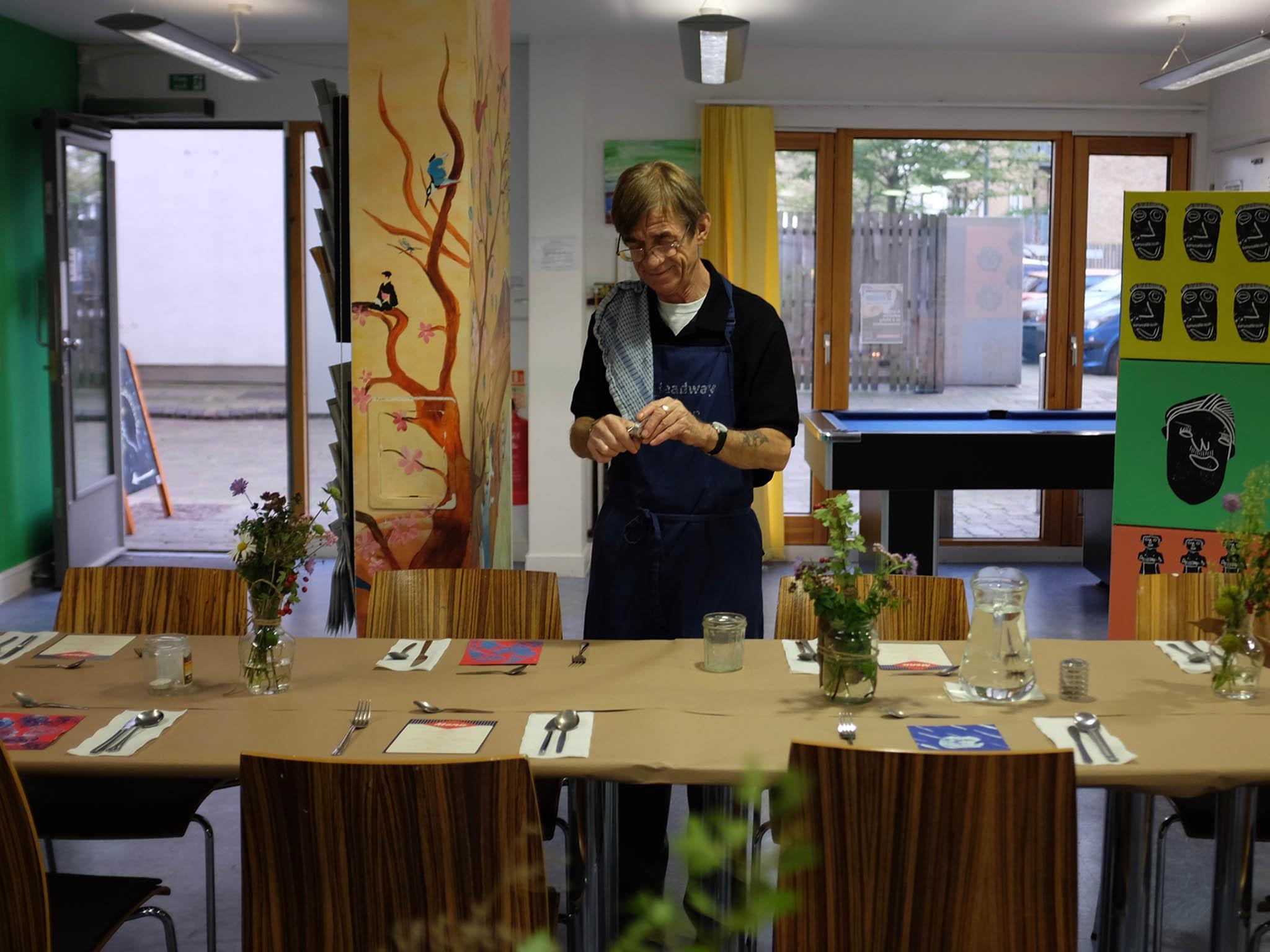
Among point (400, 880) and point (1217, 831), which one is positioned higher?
point (400, 880)

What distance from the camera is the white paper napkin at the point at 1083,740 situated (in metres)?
1.98

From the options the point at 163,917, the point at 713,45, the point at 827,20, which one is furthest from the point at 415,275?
the point at 827,20

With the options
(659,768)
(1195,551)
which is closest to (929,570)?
(1195,551)

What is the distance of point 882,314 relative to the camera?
24.3ft

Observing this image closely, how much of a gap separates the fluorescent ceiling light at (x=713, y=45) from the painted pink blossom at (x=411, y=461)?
243cm

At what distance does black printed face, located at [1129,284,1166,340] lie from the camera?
15.4 ft

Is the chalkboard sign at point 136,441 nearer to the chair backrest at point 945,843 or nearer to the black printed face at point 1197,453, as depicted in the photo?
the black printed face at point 1197,453

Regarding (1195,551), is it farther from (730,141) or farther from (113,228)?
(113,228)

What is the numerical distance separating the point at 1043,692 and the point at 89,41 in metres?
6.69

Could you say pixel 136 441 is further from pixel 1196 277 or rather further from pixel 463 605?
pixel 1196 277

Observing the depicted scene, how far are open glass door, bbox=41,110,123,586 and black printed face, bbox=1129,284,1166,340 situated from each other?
16.8 feet

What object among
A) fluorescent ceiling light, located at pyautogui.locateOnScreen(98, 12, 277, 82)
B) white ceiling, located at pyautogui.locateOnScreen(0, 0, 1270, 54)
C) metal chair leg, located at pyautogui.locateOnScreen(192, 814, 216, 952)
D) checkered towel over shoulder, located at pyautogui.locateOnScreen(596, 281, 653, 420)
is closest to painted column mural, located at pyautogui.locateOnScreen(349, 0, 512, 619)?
checkered towel over shoulder, located at pyautogui.locateOnScreen(596, 281, 653, 420)

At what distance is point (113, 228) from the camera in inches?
282

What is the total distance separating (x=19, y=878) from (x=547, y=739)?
0.80 metres
